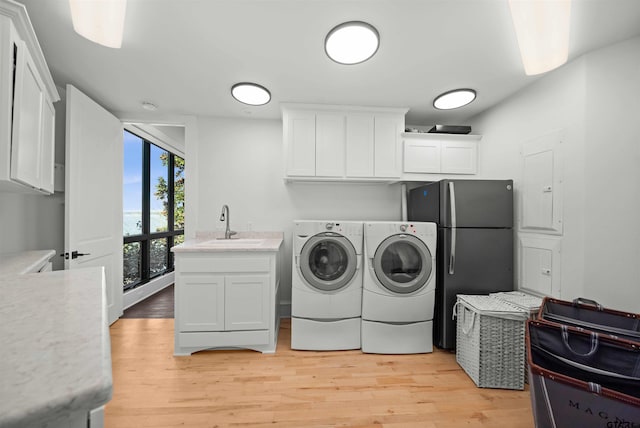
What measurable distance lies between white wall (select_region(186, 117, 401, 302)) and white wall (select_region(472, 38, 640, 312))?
1.56 meters

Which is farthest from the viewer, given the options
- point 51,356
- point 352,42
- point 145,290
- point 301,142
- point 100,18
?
point 145,290

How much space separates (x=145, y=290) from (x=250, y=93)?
9.99 ft

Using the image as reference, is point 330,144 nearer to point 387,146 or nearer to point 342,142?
point 342,142

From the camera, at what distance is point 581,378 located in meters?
1.19

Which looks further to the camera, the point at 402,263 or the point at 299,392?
the point at 402,263

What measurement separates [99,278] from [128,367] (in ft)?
4.75

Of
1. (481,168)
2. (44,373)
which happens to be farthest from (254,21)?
(481,168)

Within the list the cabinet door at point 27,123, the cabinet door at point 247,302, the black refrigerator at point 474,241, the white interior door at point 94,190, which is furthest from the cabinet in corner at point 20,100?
the black refrigerator at point 474,241

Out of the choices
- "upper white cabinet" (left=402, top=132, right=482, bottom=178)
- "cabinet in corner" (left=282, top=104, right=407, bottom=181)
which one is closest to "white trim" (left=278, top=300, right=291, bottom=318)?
"cabinet in corner" (left=282, top=104, right=407, bottom=181)

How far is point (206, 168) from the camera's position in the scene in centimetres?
299

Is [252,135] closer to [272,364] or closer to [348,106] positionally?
[348,106]

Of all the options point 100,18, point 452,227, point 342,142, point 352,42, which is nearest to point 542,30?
point 352,42

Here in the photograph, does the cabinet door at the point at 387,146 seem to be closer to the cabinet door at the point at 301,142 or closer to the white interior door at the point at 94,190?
the cabinet door at the point at 301,142

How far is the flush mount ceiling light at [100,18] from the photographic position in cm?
129
